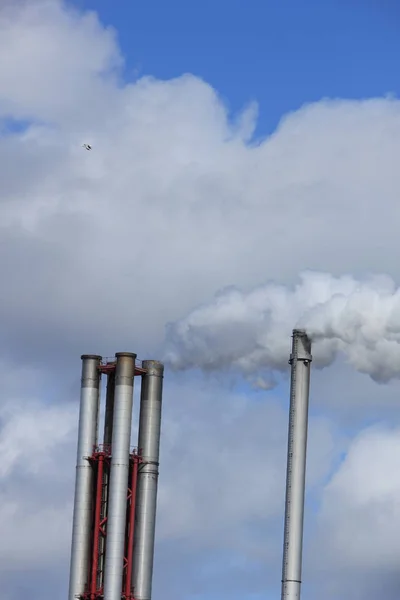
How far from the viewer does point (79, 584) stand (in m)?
102

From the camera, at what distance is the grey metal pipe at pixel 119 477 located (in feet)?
330

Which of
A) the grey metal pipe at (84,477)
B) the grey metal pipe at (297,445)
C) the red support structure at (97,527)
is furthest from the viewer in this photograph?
the grey metal pipe at (84,477)

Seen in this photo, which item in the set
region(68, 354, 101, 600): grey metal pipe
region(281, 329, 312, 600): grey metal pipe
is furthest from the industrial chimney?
region(281, 329, 312, 600): grey metal pipe

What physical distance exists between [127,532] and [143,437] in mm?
6726

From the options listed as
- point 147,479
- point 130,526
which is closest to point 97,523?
point 130,526

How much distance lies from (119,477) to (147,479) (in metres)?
2.97

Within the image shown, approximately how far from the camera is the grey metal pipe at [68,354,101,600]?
Answer: 102 m

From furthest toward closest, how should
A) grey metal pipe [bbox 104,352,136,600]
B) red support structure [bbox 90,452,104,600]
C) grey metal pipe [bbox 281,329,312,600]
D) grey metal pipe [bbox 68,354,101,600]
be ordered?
grey metal pipe [bbox 68,354,101,600], red support structure [bbox 90,452,104,600], grey metal pipe [bbox 104,352,136,600], grey metal pipe [bbox 281,329,312,600]

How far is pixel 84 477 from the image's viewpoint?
103m

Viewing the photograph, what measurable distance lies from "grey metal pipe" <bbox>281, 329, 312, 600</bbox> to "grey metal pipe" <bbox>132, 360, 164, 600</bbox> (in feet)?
33.2

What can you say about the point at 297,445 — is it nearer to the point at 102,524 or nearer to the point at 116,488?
the point at 116,488

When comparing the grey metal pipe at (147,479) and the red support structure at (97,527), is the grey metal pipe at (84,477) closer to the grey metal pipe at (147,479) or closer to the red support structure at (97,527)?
the red support structure at (97,527)

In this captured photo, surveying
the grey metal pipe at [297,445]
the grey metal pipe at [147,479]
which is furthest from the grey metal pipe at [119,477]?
the grey metal pipe at [297,445]

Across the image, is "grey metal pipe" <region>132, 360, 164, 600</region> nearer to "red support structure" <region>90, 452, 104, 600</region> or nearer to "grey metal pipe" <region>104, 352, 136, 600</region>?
"grey metal pipe" <region>104, 352, 136, 600</region>
